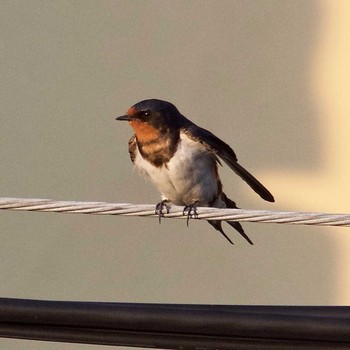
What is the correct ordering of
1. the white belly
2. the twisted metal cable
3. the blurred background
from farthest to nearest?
the blurred background → the white belly → the twisted metal cable

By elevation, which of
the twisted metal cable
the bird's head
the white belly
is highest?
the bird's head

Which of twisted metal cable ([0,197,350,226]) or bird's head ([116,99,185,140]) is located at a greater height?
bird's head ([116,99,185,140])

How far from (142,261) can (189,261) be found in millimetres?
235

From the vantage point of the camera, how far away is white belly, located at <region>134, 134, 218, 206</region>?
4.85 m

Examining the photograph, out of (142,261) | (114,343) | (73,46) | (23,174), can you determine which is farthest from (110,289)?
(114,343)

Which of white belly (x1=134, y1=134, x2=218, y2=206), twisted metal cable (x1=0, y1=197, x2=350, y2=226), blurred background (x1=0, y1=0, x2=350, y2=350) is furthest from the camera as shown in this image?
blurred background (x1=0, y1=0, x2=350, y2=350)

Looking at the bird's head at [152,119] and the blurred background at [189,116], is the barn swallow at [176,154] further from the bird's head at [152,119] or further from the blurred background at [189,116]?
the blurred background at [189,116]

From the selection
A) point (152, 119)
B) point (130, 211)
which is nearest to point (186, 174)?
point (152, 119)

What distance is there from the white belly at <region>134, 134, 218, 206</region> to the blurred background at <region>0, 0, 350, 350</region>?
115 centimetres

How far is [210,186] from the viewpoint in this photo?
199 inches

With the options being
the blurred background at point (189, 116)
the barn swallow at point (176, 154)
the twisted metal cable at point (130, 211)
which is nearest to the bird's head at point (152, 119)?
the barn swallow at point (176, 154)

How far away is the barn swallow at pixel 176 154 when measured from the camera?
4.86m

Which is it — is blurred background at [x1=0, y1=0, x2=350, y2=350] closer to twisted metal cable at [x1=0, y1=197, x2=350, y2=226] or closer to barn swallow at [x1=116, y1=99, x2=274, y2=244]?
barn swallow at [x1=116, y1=99, x2=274, y2=244]

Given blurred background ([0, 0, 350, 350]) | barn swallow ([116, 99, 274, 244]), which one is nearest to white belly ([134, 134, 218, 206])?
barn swallow ([116, 99, 274, 244])
